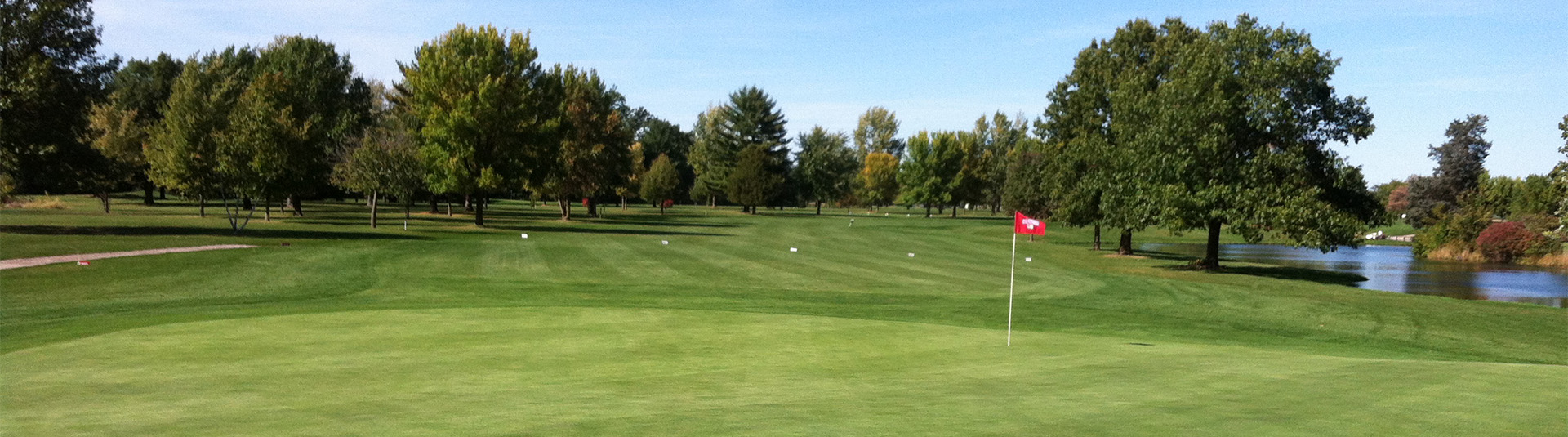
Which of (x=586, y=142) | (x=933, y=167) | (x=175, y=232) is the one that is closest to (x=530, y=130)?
(x=586, y=142)

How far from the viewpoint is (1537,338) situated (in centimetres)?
2217

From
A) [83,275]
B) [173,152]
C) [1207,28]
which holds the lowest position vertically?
[83,275]

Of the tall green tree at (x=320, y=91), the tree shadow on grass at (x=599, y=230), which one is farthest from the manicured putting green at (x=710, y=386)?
the tall green tree at (x=320, y=91)

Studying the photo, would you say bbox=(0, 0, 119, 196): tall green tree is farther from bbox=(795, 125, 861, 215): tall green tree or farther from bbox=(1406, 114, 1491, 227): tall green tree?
bbox=(1406, 114, 1491, 227): tall green tree

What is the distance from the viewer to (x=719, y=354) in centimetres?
1270

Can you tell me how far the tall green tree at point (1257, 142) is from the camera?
34.7 metres

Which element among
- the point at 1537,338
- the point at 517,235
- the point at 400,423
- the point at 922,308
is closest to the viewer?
the point at 400,423

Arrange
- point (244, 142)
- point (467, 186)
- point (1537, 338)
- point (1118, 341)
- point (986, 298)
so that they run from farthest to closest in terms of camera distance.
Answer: point (467, 186) → point (244, 142) → point (986, 298) → point (1537, 338) → point (1118, 341)

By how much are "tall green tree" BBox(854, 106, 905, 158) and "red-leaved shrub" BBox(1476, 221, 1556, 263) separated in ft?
383

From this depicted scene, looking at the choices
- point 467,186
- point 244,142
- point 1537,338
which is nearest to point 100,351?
point 1537,338

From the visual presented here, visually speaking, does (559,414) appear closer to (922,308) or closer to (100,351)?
(100,351)

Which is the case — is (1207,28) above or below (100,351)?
above

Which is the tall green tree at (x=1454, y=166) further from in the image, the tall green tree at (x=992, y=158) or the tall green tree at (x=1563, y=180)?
the tall green tree at (x=1563, y=180)

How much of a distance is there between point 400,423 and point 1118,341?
11.6 metres
